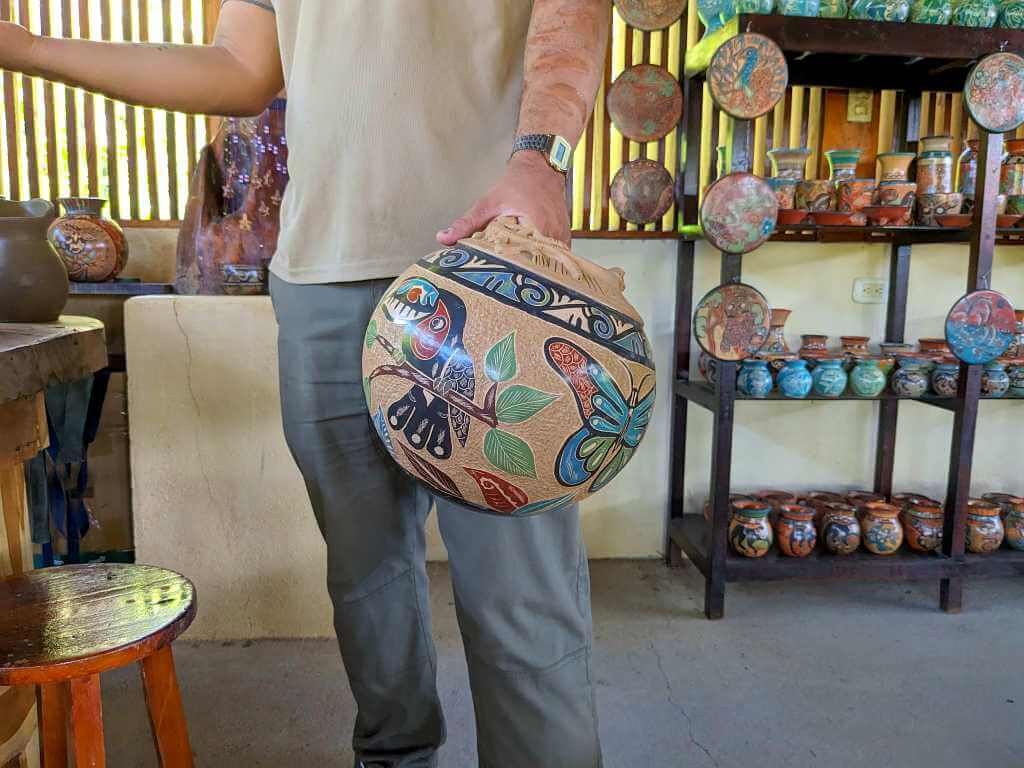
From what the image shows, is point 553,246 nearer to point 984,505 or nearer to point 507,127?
point 507,127

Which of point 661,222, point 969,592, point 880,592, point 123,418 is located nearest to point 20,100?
point 123,418

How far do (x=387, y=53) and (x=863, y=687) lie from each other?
1947 millimetres

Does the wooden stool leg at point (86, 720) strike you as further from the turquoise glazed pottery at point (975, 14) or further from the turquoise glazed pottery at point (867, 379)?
the turquoise glazed pottery at point (975, 14)

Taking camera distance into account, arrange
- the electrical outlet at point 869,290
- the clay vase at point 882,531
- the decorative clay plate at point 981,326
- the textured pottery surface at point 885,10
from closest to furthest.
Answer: the textured pottery surface at point 885,10
the decorative clay plate at point 981,326
the clay vase at point 882,531
the electrical outlet at point 869,290

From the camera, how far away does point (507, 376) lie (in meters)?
0.75

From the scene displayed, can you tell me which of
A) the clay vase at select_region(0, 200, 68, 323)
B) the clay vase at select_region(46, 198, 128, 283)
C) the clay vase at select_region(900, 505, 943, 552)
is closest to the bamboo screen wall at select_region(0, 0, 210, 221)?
the clay vase at select_region(46, 198, 128, 283)

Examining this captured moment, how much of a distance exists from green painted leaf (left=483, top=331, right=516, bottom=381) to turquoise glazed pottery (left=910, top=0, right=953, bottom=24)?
2.24 metres

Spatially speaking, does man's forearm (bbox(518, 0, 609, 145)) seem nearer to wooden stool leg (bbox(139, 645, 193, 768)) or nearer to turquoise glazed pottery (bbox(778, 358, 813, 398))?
wooden stool leg (bbox(139, 645, 193, 768))

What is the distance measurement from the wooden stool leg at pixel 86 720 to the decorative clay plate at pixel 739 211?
1928 millimetres

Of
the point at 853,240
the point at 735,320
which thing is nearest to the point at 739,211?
the point at 735,320

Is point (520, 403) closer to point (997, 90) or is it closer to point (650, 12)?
point (650, 12)

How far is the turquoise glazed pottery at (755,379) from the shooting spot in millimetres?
2490

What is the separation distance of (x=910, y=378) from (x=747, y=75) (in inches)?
44.3

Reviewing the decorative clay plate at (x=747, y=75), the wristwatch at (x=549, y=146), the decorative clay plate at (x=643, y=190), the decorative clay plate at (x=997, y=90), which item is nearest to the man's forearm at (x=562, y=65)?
the wristwatch at (x=549, y=146)
